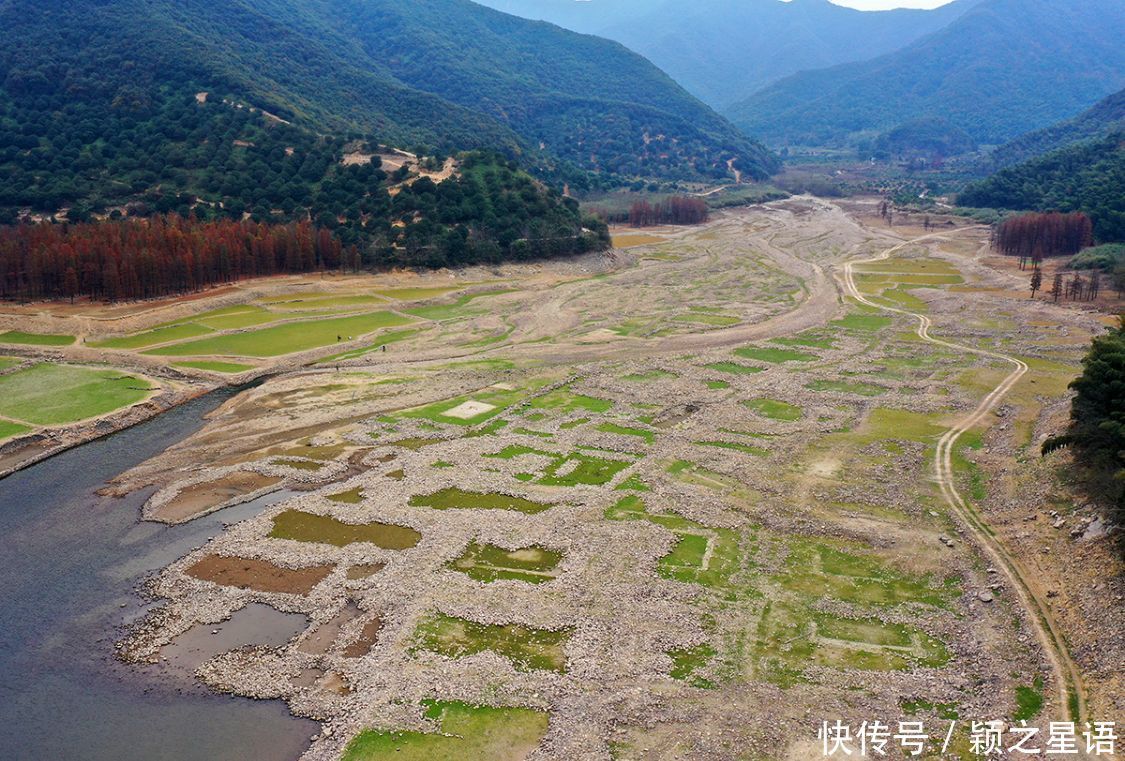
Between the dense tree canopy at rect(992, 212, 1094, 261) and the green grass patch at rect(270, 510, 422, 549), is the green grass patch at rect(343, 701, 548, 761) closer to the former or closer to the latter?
the green grass patch at rect(270, 510, 422, 549)

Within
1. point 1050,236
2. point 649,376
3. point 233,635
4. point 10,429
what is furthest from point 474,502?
point 1050,236

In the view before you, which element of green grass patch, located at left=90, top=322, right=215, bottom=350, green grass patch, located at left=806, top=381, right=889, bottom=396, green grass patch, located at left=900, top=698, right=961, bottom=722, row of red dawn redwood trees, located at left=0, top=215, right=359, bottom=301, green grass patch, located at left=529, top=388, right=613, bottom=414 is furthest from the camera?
row of red dawn redwood trees, located at left=0, top=215, right=359, bottom=301

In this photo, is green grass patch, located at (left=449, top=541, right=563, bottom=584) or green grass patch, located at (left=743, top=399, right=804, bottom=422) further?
green grass patch, located at (left=743, top=399, right=804, bottom=422)

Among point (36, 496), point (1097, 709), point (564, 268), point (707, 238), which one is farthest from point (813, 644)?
point (707, 238)

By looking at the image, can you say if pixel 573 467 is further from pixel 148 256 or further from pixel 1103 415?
pixel 148 256

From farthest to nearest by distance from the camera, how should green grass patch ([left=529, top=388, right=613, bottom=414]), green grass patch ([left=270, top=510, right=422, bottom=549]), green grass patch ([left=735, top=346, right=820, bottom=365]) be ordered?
green grass patch ([left=735, top=346, right=820, bottom=365]), green grass patch ([left=529, top=388, right=613, bottom=414]), green grass patch ([left=270, top=510, right=422, bottom=549])

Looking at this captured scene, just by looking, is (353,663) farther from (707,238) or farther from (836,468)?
(707,238)

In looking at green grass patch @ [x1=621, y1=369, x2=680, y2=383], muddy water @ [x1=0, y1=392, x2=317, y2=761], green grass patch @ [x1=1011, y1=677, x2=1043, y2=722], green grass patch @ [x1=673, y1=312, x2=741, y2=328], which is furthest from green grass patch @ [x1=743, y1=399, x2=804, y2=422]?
muddy water @ [x1=0, y1=392, x2=317, y2=761]
